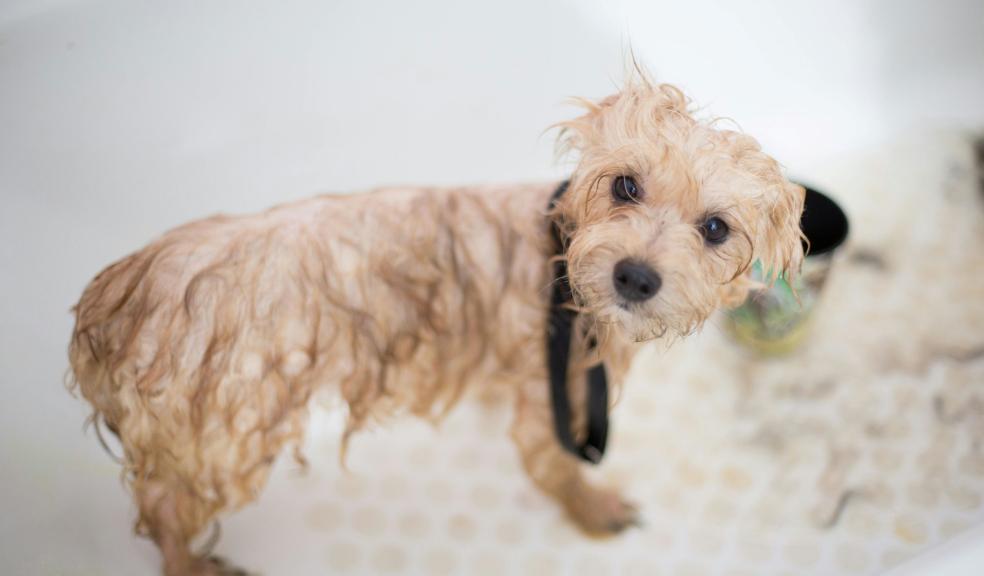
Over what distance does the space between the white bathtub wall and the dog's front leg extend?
0.05 metres

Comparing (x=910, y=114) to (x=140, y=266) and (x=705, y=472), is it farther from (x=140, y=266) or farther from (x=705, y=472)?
(x=140, y=266)

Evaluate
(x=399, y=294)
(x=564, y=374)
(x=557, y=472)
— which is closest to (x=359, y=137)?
(x=399, y=294)

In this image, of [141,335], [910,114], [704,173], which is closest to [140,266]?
[141,335]

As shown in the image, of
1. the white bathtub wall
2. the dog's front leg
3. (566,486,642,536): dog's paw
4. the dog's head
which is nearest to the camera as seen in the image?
the dog's head

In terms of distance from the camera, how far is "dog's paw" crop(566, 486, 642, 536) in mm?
1591

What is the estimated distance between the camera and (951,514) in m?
1.56

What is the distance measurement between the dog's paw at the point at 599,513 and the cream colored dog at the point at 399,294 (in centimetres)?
25

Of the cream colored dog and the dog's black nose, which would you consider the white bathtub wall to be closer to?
the cream colored dog

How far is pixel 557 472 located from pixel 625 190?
83cm

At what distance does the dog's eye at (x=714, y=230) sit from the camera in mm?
893

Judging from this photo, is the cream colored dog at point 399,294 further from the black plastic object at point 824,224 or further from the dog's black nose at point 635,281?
the black plastic object at point 824,224

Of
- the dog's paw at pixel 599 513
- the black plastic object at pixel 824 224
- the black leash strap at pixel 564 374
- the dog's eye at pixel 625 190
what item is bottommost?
the dog's paw at pixel 599 513

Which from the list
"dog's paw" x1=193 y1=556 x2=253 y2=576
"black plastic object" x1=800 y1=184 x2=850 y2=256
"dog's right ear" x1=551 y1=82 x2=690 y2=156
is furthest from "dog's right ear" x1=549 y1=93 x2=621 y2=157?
"dog's paw" x1=193 y1=556 x2=253 y2=576

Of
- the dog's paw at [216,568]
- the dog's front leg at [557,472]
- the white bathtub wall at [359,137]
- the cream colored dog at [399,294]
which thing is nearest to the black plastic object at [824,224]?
the white bathtub wall at [359,137]
